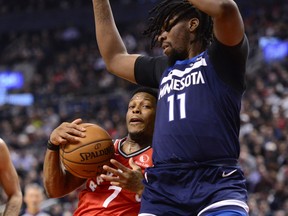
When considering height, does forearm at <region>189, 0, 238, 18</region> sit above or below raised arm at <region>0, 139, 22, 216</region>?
above

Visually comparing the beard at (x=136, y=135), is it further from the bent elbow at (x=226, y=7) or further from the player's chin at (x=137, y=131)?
the bent elbow at (x=226, y=7)

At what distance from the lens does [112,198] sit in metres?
4.83

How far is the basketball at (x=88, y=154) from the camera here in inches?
181

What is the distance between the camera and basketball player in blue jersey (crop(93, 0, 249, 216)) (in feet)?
12.6

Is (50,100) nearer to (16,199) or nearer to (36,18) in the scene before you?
(36,18)

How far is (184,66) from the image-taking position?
163 inches

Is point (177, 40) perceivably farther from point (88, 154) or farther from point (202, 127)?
point (88, 154)

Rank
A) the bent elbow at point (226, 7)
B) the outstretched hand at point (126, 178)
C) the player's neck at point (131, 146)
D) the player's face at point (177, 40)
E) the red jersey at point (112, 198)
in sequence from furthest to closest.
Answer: the player's neck at point (131, 146) → the red jersey at point (112, 198) → the outstretched hand at point (126, 178) → the player's face at point (177, 40) → the bent elbow at point (226, 7)

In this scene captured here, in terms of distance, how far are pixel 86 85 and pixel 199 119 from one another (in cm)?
2046

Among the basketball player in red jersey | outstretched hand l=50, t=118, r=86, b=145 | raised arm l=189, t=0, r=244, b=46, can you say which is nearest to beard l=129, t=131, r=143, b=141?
the basketball player in red jersey

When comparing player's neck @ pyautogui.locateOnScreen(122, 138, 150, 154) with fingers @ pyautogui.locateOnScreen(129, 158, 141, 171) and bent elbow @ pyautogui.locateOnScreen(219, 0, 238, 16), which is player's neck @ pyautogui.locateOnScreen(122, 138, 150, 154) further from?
bent elbow @ pyautogui.locateOnScreen(219, 0, 238, 16)

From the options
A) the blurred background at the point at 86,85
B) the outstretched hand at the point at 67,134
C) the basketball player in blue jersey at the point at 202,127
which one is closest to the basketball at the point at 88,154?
the outstretched hand at the point at 67,134

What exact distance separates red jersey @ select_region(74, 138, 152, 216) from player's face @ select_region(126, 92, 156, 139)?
148 mm

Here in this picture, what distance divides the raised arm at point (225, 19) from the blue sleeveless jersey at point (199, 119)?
0.21 metres
